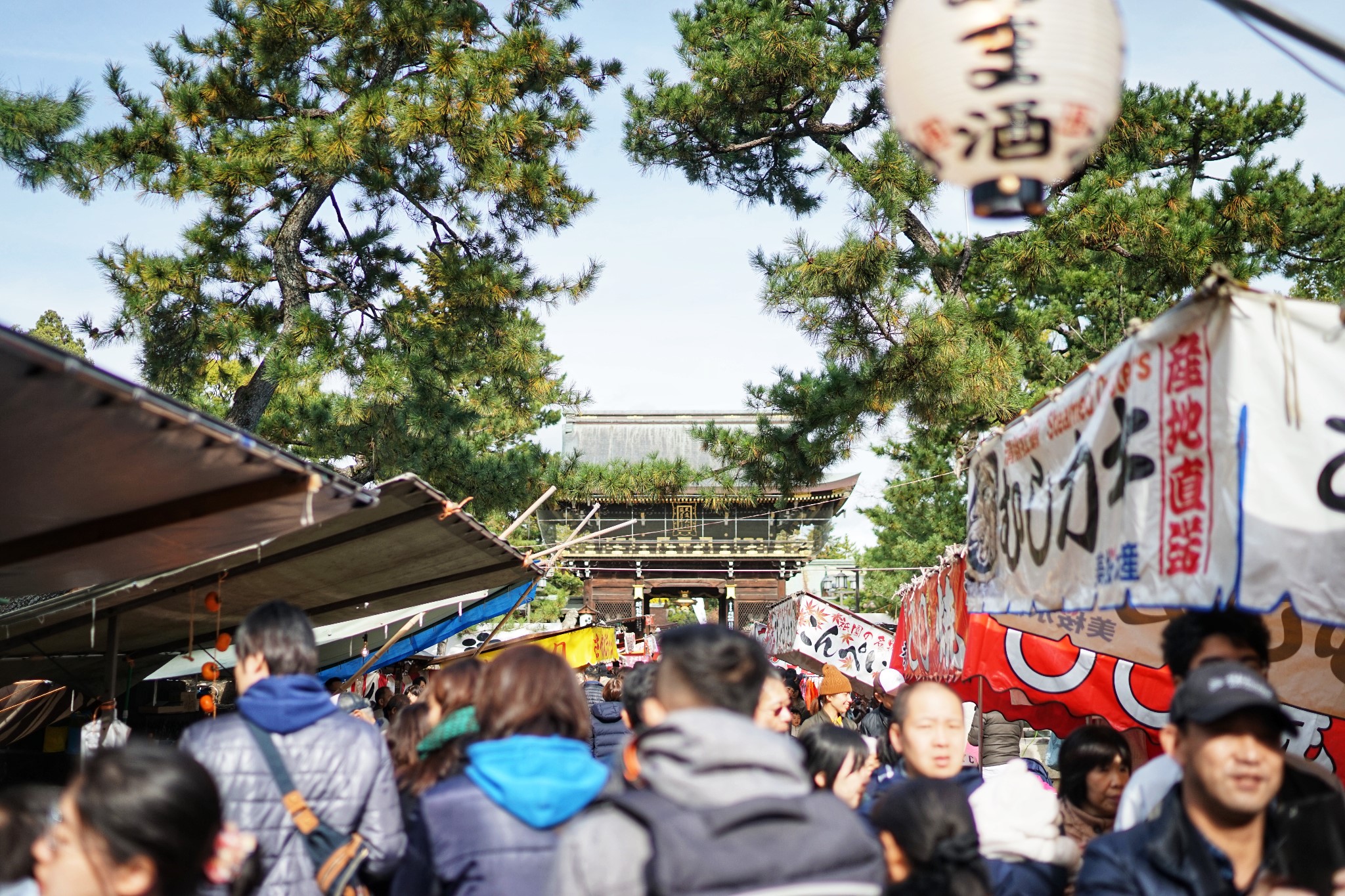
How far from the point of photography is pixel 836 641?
1313cm

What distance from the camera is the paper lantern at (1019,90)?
3416 millimetres

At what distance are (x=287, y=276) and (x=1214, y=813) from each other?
10.4 metres

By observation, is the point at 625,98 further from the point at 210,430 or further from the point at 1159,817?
the point at 1159,817

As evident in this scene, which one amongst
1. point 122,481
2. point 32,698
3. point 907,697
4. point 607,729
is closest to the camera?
point 907,697

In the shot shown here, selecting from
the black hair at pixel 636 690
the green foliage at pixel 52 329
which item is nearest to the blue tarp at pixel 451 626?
the black hair at pixel 636 690

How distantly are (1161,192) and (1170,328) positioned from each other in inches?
274

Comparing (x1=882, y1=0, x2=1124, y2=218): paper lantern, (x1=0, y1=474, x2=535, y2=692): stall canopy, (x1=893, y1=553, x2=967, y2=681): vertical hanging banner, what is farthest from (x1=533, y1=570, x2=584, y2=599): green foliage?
(x1=882, y1=0, x2=1124, y2=218): paper lantern

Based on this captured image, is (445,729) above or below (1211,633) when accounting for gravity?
below

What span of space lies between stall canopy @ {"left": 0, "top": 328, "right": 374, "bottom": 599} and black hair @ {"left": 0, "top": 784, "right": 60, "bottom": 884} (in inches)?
39.1

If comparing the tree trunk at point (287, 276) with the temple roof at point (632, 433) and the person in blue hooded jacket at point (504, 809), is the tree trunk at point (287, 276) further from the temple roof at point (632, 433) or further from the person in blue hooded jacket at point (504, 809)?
the temple roof at point (632, 433)

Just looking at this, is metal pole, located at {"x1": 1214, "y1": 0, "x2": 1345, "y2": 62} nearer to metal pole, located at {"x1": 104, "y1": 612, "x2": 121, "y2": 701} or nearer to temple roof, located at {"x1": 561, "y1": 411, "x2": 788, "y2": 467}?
metal pole, located at {"x1": 104, "y1": 612, "x2": 121, "y2": 701}

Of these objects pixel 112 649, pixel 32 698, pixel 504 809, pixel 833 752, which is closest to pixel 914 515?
pixel 32 698

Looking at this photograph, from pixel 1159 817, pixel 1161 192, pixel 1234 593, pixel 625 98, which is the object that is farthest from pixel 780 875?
pixel 625 98

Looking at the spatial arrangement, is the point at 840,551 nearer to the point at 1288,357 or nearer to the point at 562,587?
the point at 562,587
